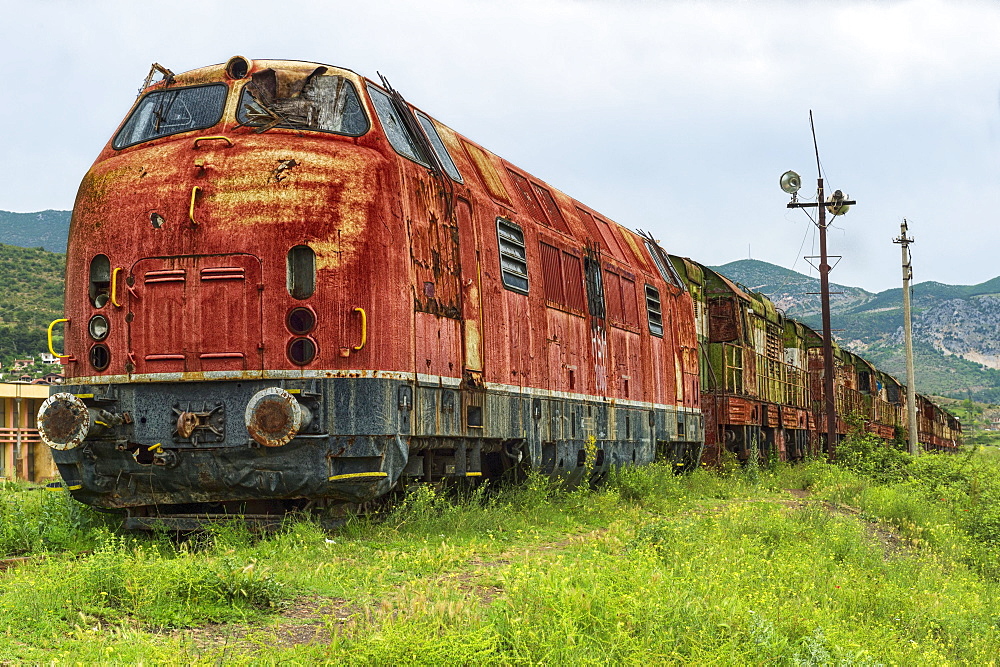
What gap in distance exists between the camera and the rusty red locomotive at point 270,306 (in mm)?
8391

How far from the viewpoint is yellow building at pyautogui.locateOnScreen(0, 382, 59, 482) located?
76.2 feet

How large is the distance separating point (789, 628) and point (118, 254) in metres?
6.31

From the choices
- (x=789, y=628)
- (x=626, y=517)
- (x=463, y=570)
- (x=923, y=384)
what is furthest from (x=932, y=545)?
(x=923, y=384)

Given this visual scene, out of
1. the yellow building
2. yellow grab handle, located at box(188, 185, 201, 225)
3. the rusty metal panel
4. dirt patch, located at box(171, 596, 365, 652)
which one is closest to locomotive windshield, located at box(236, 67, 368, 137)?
yellow grab handle, located at box(188, 185, 201, 225)

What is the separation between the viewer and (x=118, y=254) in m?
8.93

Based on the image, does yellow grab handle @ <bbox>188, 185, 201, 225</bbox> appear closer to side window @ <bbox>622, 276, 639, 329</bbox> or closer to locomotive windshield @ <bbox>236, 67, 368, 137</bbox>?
locomotive windshield @ <bbox>236, 67, 368, 137</bbox>

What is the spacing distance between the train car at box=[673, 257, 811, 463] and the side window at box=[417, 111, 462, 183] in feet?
35.4

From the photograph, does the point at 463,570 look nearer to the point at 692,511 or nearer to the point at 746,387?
the point at 692,511

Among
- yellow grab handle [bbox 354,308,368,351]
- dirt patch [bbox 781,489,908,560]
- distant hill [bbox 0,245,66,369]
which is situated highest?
distant hill [bbox 0,245,66,369]

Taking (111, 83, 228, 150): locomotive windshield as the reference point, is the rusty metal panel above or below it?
below

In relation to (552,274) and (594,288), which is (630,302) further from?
(552,274)

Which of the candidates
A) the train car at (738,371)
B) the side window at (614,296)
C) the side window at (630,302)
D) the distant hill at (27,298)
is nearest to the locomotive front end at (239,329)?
the side window at (614,296)

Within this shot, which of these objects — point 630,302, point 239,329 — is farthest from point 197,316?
point 630,302

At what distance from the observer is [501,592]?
6.86 m
